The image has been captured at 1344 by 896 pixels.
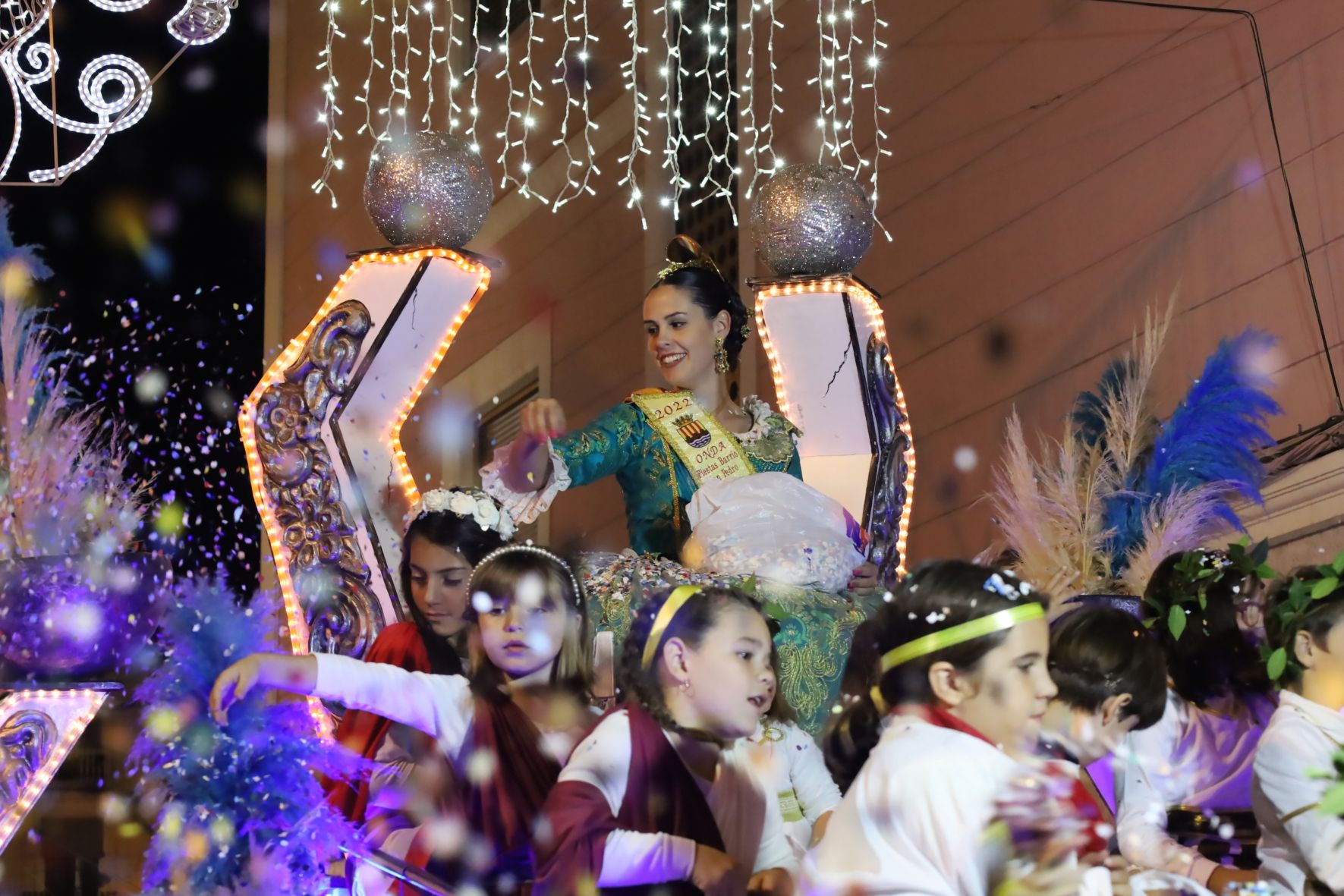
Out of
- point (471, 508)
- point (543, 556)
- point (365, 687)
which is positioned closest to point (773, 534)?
point (471, 508)

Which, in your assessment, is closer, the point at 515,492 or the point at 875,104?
the point at 515,492

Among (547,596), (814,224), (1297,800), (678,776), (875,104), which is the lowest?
(1297,800)

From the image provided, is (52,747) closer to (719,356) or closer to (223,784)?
(223,784)

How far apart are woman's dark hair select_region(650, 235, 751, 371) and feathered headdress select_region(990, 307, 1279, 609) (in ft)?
2.89

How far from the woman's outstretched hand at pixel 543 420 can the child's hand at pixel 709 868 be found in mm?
1313

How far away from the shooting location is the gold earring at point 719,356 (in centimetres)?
516

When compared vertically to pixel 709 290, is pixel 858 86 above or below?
above

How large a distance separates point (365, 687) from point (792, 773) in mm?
828

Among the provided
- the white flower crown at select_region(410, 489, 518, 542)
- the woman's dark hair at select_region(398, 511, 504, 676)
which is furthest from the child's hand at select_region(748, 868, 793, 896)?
the white flower crown at select_region(410, 489, 518, 542)

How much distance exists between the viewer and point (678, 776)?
334 cm

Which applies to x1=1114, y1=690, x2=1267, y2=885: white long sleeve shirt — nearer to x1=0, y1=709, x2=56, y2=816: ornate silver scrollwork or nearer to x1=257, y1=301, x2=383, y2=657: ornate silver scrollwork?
x1=257, y1=301, x2=383, y2=657: ornate silver scrollwork

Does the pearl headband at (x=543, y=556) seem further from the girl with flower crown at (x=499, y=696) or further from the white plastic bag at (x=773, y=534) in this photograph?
the white plastic bag at (x=773, y=534)

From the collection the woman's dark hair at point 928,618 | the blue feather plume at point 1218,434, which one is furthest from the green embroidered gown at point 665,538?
the blue feather plume at point 1218,434

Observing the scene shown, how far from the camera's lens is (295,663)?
11.5ft
